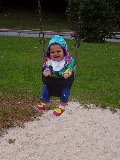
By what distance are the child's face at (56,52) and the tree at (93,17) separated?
1400 cm

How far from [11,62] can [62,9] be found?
2521 centimetres

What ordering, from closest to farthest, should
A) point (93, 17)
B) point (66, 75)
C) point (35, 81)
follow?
point (66, 75) < point (35, 81) < point (93, 17)

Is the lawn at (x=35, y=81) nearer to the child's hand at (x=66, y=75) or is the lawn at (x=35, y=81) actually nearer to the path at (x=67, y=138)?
the path at (x=67, y=138)

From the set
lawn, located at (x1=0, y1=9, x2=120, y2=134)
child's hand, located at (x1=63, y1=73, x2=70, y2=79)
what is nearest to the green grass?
lawn, located at (x1=0, y1=9, x2=120, y2=134)

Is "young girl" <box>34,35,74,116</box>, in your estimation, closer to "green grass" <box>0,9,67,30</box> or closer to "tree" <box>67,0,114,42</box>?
"tree" <box>67,0,114,42</box>

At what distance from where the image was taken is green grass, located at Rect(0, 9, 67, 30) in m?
27.9

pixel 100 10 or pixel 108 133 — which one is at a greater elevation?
pixel 100 10

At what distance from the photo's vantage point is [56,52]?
3775 mm

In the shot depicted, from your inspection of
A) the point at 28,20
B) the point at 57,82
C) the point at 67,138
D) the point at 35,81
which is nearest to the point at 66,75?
the point at 57,82

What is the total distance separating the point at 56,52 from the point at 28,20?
27.8 metres

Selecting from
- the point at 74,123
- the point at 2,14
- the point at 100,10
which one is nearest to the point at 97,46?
the point at 100,10

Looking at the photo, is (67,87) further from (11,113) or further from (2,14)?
(2,14)

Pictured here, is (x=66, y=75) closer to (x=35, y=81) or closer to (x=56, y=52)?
(x=56, y=52)

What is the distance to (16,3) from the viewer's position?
37.2m
